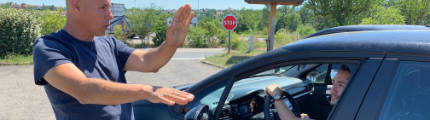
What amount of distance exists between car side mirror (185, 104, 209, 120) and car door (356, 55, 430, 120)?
95 centimetres

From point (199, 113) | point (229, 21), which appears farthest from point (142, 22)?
point (199, 113)

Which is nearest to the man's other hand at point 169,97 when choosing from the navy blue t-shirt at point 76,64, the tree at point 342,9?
the navy blue t-shirt at point 76,64

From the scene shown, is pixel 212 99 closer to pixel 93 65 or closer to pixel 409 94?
pixel 93 65

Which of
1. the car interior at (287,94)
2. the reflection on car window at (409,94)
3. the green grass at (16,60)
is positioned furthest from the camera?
the green grass at (16,60)

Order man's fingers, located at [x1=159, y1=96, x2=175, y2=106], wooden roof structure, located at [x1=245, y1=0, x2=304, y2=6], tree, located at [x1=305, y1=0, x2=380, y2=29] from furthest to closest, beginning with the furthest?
tree, located at [x1=305, y1=0, x2=380, y2=29], wooden roof structure, located at [x1=245, y1=0, x2=304, y2=6], man's fingers, located at [x1=159, y1=96, x2=175, y2=106]

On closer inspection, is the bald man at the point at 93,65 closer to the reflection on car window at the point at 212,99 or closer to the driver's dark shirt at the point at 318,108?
the reflection on car window at the point at 212,99

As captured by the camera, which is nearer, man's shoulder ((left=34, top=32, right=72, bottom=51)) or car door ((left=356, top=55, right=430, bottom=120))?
car door ((left=356, top=55, right=430, bottom=120))

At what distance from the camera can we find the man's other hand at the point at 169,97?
3.52 ft

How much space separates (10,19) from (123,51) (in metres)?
12.1

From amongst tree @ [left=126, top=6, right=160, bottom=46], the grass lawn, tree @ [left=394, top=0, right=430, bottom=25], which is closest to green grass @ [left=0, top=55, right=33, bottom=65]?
the grass lawn

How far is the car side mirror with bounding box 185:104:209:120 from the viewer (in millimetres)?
1882

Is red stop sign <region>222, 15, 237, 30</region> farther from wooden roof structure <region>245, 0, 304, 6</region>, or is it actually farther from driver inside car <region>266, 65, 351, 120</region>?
driver inside car <region>266, 65, 351, 120</region>

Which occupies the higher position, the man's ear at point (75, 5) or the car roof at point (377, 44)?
the man's ear at point (75, 5)

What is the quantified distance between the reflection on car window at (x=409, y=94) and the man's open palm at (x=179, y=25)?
3.44ft
